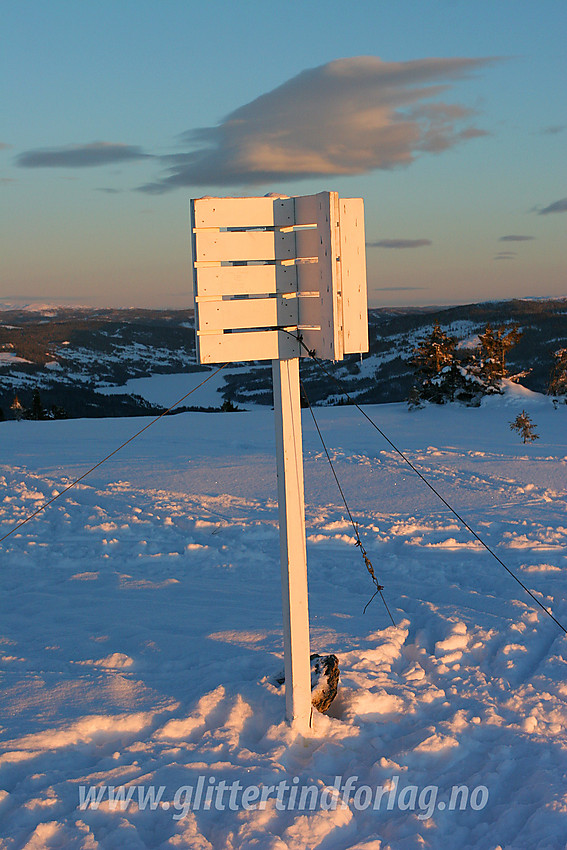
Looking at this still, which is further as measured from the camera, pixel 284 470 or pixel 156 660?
pixel 156 660

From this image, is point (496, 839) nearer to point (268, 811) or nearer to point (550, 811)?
point (550, 811)

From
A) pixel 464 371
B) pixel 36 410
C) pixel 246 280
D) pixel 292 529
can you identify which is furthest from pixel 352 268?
pixel 36 410

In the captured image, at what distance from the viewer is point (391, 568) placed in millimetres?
8078

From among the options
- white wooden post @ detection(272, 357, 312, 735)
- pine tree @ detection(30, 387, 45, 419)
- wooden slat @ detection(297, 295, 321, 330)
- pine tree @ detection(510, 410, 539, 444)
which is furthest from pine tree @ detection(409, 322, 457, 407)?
wooden slat @ detection(297, 295, 321, 330)

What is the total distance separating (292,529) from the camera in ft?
14.7

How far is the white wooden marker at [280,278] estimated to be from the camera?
13.3ft

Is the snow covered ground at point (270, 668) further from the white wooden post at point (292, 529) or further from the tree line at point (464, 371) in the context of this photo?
the tree line at point (464, 371)

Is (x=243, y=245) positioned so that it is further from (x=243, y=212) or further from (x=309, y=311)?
(x=309, y=311)

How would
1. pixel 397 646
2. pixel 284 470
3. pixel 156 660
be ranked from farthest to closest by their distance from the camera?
1. pixel 397 646
2. pixel 156 660
3. pixel 284 470

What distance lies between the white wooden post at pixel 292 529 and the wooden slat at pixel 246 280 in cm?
49

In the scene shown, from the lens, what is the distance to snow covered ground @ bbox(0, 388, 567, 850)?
383 centimetres

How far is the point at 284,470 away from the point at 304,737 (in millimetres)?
1766

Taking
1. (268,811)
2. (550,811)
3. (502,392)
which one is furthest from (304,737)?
(502,392)

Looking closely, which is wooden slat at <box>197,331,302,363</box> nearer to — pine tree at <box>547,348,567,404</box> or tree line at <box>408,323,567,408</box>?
tree line at <box>408,323,567,408</box>
